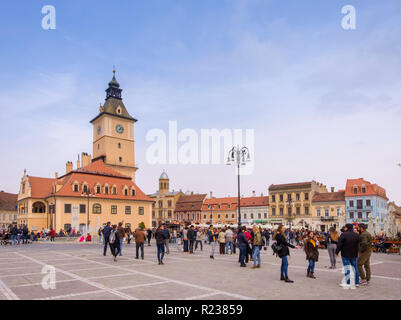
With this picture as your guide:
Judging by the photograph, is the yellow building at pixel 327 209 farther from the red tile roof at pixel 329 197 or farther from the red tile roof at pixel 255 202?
the red tile roof at pixel 255 202

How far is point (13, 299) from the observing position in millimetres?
7746

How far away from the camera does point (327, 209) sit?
69.2 meters

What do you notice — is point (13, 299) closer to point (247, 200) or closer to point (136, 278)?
point (136, 278)

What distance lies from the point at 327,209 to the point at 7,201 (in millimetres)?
79409

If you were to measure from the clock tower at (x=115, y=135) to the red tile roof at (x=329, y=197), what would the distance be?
3894 cm

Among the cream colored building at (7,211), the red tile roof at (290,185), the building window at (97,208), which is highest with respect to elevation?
the red tile roof at (290,185)

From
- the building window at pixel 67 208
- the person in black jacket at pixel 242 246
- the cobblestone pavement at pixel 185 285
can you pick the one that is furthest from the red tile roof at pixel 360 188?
the person in black jacket at pixel 242 246

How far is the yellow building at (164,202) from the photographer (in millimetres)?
96312

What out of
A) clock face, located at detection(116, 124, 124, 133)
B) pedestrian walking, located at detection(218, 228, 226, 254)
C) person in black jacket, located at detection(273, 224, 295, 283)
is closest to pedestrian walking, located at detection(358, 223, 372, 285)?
person in black jacket, located at detection(273, 224, 295, 283)

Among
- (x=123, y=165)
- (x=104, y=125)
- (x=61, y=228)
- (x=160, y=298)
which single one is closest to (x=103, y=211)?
(x=61, y=228)

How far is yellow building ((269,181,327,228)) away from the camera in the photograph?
7106cm

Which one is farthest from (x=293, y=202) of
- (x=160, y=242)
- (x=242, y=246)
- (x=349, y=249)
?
(x=349, y=249)

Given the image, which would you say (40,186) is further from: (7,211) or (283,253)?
(283,253)

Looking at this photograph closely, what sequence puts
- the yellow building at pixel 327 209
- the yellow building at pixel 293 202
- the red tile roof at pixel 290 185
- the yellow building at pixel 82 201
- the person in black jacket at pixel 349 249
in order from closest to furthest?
the person in black jacket at pixel 349 249 < the yellow building at pixel 82 201 < the yellow building at pixel 327 209 < the yellow building at pixel 293 202 < the red tile roof at pixel 290 185
